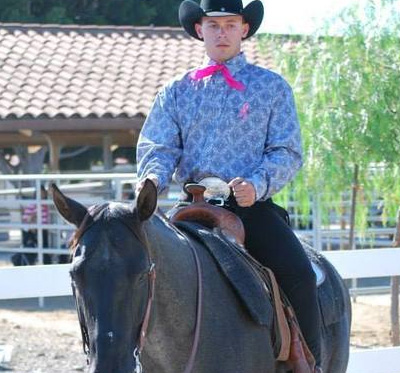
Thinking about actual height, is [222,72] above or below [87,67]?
above

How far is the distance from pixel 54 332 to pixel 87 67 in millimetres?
10425

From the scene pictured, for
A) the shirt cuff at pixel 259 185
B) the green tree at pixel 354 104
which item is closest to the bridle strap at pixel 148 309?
the shirt cuff at pixel 259 185

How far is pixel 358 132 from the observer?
11.3 m

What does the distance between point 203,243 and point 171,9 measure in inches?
1154

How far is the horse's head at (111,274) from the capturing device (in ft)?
10.9

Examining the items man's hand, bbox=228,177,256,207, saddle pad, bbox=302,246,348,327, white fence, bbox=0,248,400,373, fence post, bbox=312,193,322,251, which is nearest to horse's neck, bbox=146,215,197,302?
man's hand, bbox=228,177,256,207

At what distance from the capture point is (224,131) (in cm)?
449

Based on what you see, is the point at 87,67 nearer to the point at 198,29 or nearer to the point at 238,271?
the point at 198,29

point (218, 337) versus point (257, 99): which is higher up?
point (257, 99)

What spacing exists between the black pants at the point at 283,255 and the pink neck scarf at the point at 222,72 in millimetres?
488

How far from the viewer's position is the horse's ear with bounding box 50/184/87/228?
359 centimetres

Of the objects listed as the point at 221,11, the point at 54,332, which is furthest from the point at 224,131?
the point at 54,332

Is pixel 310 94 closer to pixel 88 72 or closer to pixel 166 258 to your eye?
pixel 166 258

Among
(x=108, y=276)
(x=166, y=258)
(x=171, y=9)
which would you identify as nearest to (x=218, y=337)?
(x=166, y=258)
